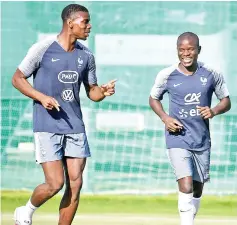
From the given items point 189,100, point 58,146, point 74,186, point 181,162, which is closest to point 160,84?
point 189,100

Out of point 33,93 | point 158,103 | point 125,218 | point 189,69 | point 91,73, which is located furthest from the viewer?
point 125,218

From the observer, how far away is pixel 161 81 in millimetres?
9398

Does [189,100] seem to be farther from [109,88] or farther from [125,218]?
[125,218]

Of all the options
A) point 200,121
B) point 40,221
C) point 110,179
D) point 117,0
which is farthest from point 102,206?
point 200,121

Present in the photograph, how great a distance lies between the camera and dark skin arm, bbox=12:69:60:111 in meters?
8.62

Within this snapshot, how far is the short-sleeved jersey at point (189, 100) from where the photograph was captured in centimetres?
924

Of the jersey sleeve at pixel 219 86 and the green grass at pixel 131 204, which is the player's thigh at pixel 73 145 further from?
the green grass at pixel 131 204

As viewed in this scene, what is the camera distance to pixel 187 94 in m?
9.25

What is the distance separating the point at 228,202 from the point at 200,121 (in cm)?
338

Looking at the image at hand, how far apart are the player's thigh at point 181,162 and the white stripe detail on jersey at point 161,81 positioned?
55 cm

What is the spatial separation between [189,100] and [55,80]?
125 cm

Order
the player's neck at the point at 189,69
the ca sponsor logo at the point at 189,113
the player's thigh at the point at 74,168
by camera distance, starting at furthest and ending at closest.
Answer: the player's neck at the point at 189,69, the ca sponsor logo at the point at 189,113, the player's thigh at the point at 74,168

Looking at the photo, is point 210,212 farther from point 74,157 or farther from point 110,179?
point 74,157

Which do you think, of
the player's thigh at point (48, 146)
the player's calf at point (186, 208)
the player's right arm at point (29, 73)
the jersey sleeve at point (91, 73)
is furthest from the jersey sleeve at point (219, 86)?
the player's right arm at point (29, 73)
